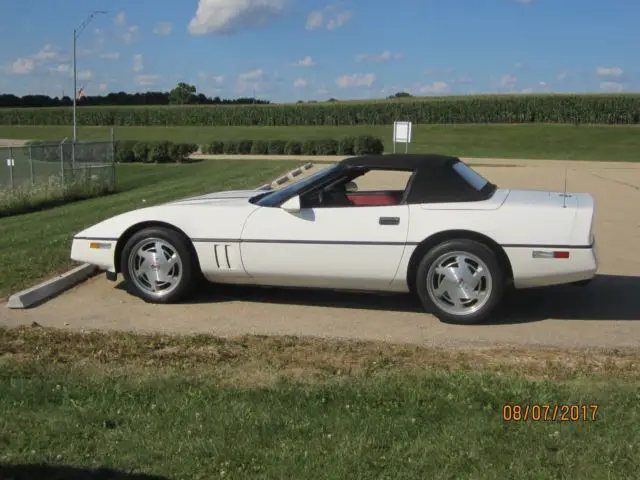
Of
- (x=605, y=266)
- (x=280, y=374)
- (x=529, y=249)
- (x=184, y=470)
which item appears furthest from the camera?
(x=605, y=266)

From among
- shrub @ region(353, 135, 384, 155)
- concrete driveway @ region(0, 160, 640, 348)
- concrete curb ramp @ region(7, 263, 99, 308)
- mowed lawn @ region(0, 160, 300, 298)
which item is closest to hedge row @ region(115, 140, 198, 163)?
shrub @ region(353, 135, 384, 155)

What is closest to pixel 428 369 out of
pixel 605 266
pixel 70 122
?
pixel 605 266

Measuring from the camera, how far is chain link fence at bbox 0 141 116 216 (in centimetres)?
1742

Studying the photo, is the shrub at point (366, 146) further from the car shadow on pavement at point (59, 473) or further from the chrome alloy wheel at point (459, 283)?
the car shadow on pavement at point (59, 473)

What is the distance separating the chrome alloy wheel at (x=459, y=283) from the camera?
5.55 m

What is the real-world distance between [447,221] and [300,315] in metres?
1.46

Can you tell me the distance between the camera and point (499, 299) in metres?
5.55

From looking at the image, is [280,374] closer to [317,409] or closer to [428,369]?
[317,409]

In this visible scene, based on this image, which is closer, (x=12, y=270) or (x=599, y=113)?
(x=12, y=270)

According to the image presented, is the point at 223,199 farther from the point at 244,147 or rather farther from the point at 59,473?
the point at 244,147

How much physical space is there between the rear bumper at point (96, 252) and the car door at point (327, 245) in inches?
49.4

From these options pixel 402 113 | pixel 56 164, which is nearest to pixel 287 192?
pixel 56 164

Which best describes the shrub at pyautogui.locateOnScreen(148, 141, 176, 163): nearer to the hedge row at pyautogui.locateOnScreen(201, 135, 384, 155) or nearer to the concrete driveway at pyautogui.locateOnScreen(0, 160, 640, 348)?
the hedge row at pyautogui.locateOnScreen(201, 135, 384, 155)

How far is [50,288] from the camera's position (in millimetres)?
6508
